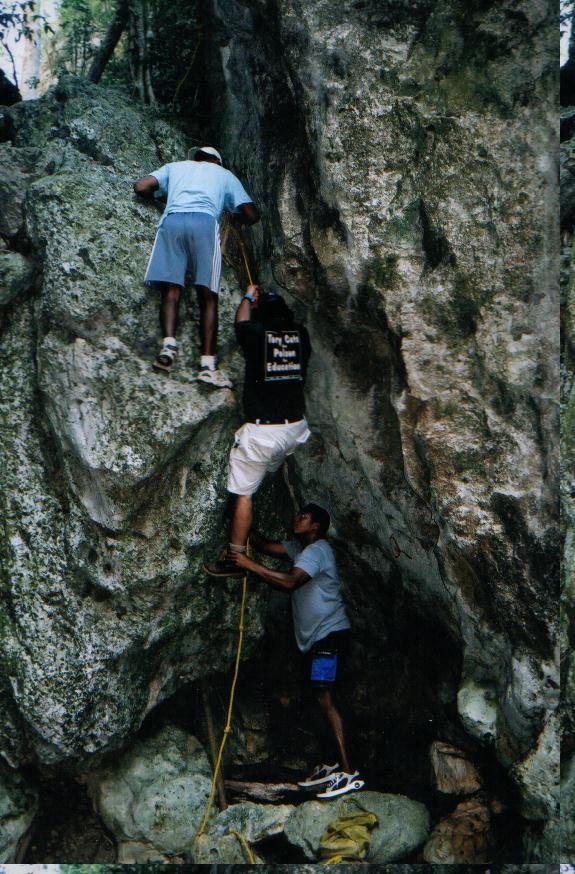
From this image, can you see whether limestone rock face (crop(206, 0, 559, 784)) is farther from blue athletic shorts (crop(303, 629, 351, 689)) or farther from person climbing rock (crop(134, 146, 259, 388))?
blue athletic shorts (crop(303, 629, 351, 689))

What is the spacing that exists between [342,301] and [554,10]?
7.41ft

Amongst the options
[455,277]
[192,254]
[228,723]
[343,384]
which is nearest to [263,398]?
[343,384]

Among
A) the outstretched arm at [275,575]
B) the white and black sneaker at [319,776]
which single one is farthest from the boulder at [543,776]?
the outstretched arm at [275,575]

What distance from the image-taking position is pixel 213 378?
18.3 feet

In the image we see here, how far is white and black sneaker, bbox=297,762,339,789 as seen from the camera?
225 inches

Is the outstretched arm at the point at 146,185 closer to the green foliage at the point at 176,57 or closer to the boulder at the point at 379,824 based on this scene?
the green foliage at the point at 176,57

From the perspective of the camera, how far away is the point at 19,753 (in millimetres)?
5457

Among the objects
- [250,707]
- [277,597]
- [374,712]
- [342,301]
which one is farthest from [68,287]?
[374,712]

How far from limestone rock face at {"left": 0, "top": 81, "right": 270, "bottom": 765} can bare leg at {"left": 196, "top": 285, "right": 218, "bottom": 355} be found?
18cm

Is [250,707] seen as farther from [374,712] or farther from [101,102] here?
[101,102]

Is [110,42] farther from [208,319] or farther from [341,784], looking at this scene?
[341,784]

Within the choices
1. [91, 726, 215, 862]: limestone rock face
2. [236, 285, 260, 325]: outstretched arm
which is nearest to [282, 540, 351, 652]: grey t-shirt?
[91, 726, 215, 862]: limestone rock face

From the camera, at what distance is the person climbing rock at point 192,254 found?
5531 millimetres

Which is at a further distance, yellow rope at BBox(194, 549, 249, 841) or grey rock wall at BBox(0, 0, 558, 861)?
yellow rope at BBox(194, 549, 249, 841)
